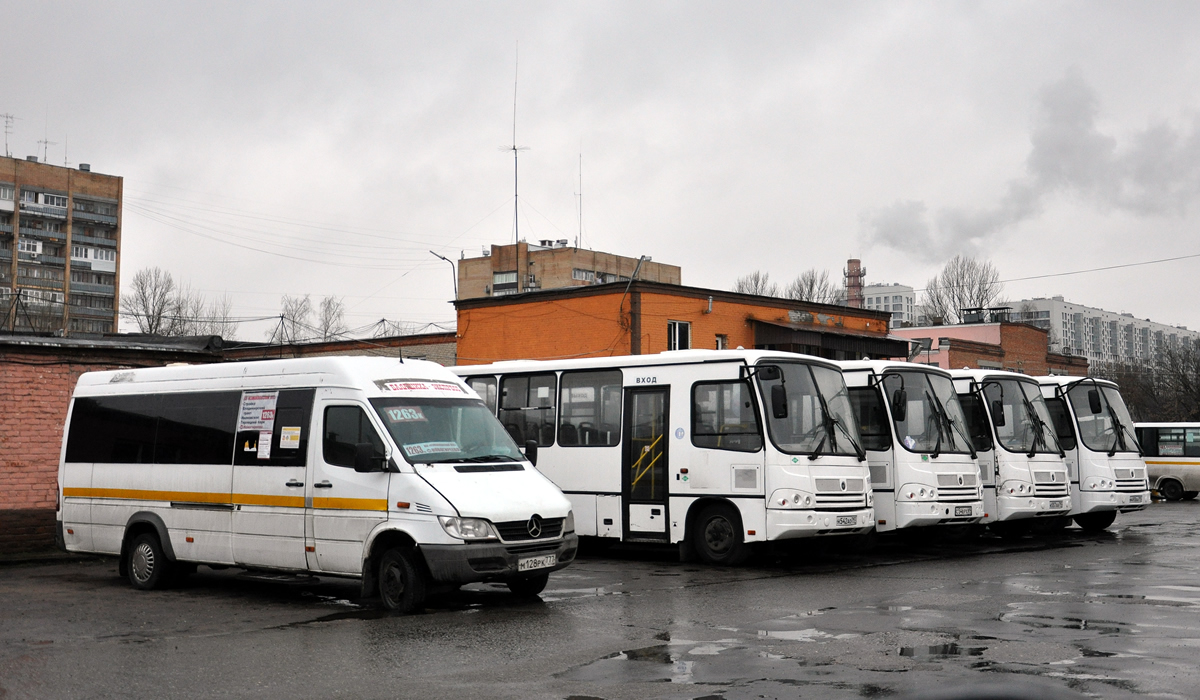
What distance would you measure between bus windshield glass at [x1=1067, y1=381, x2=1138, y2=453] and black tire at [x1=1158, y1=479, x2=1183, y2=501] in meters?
16.8

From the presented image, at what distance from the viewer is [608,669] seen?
8.51 meters

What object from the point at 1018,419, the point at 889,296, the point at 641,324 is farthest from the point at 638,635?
the point at 889,296

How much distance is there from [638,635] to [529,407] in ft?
31.7

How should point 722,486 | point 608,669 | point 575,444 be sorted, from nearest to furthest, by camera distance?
point 608,669
point 722,486
point 575,444

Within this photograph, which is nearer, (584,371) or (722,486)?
(722,486)

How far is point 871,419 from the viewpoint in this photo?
1867cm

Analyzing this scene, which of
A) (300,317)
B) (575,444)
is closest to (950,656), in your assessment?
(575,444)

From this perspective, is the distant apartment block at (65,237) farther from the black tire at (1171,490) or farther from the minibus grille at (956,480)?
the minibus grille at (956,480)

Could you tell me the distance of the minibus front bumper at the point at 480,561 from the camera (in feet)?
36.9

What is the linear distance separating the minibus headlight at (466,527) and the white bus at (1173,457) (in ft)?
105

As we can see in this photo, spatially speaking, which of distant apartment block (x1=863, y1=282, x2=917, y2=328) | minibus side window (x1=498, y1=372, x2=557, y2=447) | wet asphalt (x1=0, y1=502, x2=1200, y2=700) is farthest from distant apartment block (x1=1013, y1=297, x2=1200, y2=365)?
wet asphalt (x1=0, y1=502, x2=1200, y2=700)

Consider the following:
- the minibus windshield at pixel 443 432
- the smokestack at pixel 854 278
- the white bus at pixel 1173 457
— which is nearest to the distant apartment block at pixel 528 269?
the smokestack at pixel 854 278

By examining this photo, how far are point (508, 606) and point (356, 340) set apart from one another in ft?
107

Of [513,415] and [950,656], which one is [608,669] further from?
[513,415]
